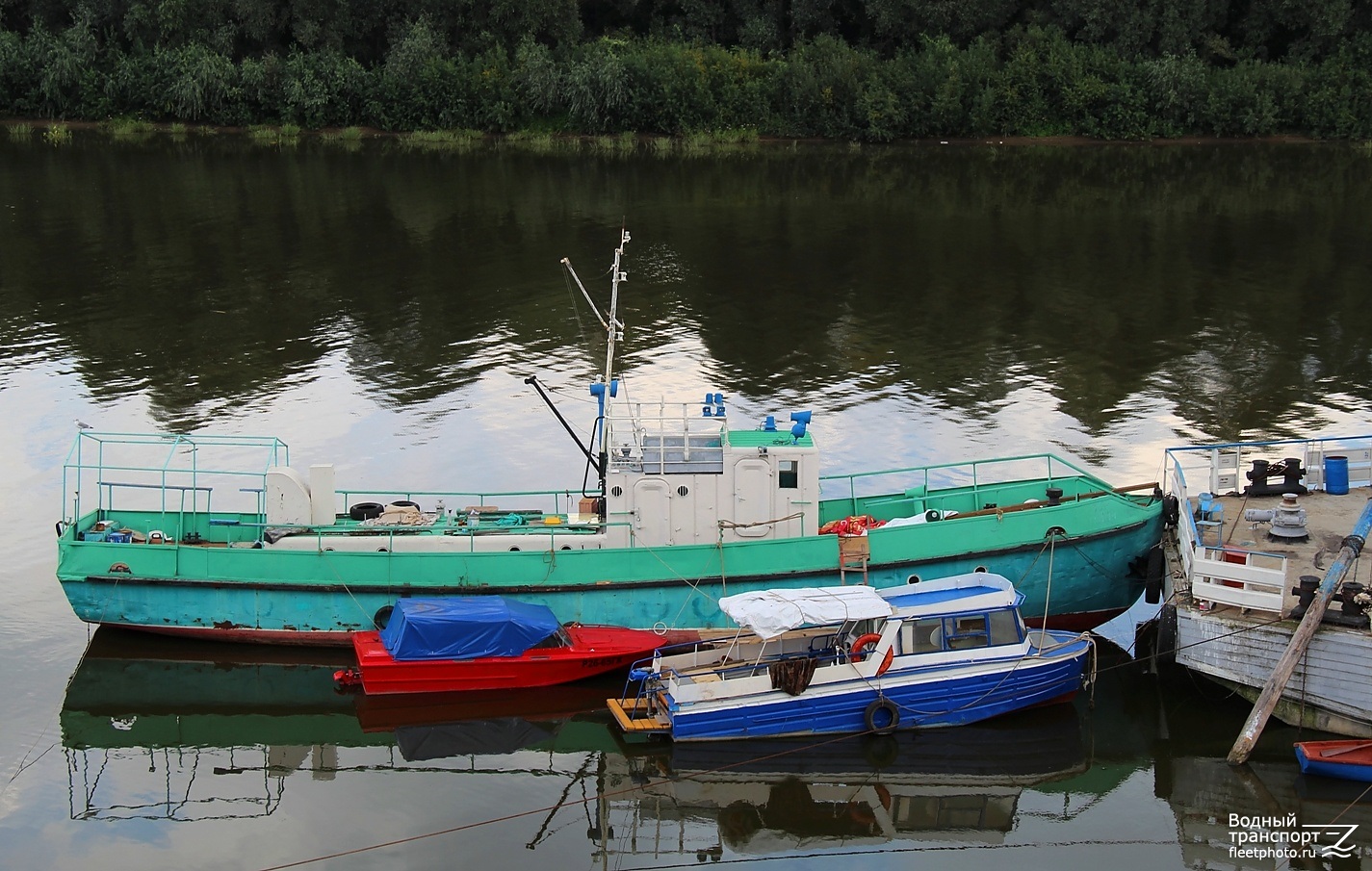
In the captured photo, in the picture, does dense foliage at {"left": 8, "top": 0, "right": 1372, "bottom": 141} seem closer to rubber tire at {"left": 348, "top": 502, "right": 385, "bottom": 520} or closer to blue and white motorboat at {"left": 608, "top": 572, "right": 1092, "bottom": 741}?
rubber tire at {"left": 348, "top": 502, "right": 385, "bottom": 520}

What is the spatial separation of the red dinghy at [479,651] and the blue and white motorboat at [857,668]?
4.02 ft

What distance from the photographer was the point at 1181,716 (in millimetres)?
21641

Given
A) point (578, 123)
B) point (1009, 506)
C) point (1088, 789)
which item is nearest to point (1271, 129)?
point (578, 123)

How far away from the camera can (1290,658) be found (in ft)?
64.2

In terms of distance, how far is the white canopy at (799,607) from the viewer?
66.9ft

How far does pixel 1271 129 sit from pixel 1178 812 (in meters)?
59.0

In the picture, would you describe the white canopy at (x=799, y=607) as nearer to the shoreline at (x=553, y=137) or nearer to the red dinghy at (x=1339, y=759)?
the red dinghy at (x=1339, y=759)

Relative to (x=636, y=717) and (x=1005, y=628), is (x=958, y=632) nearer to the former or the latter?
(x=1005, y=628)

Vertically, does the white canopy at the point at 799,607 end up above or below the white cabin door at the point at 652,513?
below

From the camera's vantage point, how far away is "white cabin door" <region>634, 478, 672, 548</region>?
76.3 ft

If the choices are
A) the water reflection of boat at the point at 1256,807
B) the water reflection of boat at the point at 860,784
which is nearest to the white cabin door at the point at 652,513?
the water reflection of boat at the point at 860,784

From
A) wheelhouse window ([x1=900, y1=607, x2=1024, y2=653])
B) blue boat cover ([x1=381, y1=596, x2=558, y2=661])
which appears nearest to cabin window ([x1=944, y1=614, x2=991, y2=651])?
wheelhouse window ([x1=900, y1=607, x2=1024, y2=653])

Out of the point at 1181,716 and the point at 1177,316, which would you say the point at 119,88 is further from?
the point at 1181,716

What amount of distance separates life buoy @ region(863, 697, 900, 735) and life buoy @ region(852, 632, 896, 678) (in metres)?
0.39
